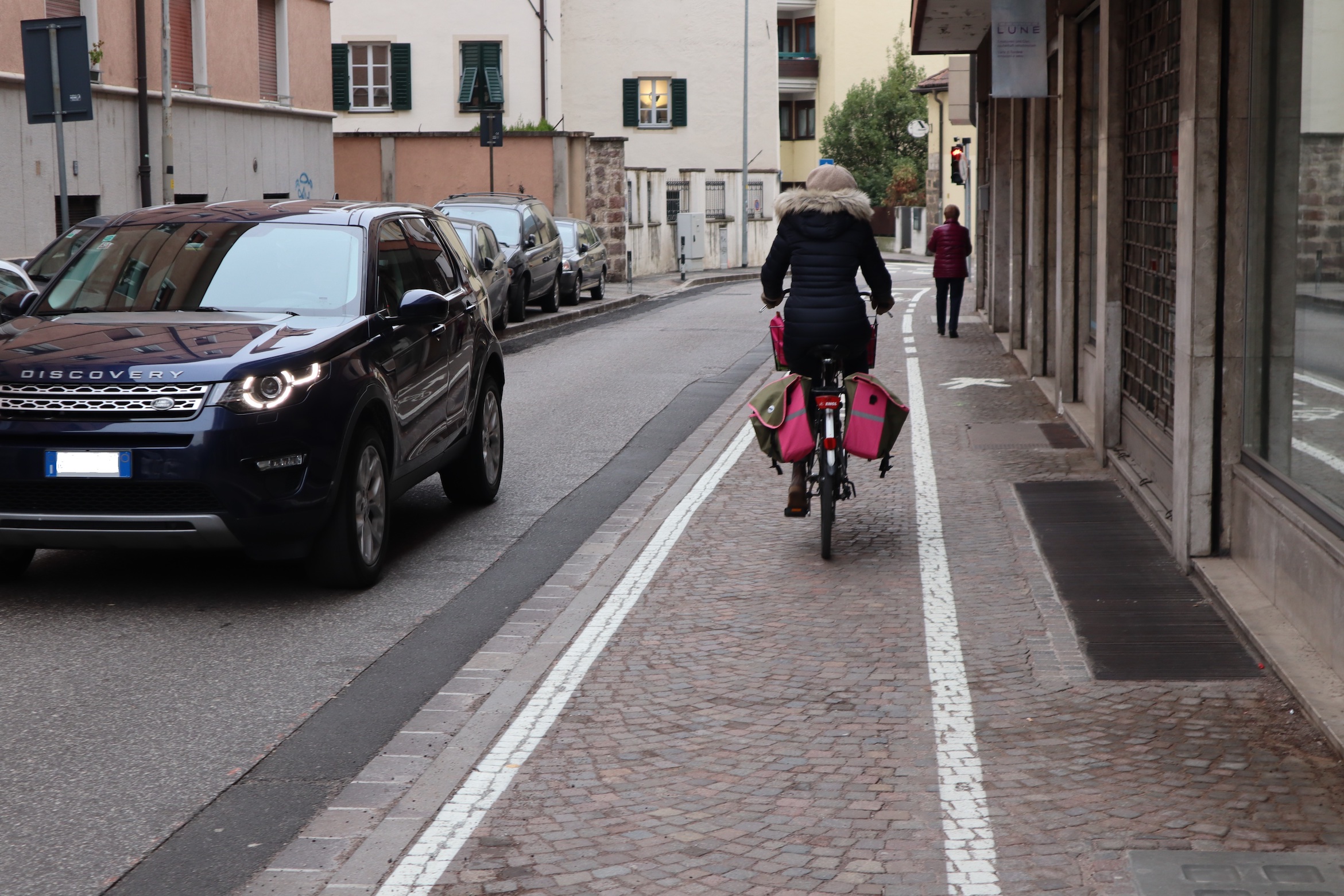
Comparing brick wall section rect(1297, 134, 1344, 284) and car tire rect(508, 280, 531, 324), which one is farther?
car tire rect(508, 280, 531, 324)

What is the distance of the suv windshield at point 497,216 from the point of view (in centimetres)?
2656

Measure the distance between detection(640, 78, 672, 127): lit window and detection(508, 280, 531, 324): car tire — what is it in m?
27.8

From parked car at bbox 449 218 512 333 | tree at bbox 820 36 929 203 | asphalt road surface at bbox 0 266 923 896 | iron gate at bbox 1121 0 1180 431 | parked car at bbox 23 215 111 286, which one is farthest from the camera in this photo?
tree at bbox 820 36 929 203

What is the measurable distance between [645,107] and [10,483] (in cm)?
4732

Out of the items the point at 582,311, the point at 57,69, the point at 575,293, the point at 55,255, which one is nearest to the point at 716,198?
the point at 575,293

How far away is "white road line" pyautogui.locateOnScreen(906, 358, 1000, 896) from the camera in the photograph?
4457 millimetres

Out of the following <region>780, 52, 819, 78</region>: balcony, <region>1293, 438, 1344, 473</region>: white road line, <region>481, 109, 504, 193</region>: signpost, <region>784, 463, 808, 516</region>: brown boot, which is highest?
<region>780, 52, 819, 78</region>: balcony

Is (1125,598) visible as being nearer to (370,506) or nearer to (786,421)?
(786,421)

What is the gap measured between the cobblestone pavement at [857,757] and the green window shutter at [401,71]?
40891 mm

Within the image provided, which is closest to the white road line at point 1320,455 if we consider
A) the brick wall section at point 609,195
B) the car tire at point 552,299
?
the car tire at point 552,299

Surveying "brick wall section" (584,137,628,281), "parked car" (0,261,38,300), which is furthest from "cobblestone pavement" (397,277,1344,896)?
"brick wall section" (584,137,628,281)

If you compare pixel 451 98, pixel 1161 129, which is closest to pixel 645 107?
pixel 451 98

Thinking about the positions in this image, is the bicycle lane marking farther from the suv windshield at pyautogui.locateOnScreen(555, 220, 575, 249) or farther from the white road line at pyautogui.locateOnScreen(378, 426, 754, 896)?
the suv windshield at pyautogui.locateOnScreen(555, 220, 575, 249)

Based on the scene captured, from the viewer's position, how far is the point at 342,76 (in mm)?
47406
